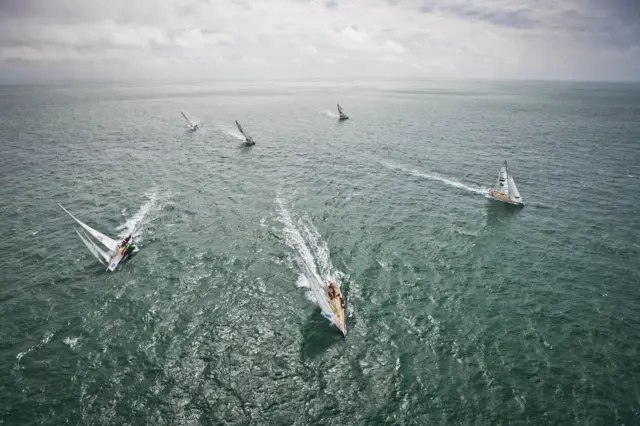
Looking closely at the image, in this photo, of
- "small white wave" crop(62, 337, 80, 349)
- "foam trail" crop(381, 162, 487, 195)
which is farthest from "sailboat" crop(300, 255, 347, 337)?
"foam trail" crop(381, 162, 487, 195)

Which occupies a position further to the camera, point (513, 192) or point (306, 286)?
point (513, 192)

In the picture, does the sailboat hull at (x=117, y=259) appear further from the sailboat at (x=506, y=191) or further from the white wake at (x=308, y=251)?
the sailboat at (x=506, y=191)

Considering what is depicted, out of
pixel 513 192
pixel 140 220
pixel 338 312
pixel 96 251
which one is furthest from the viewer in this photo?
pixel 513 192

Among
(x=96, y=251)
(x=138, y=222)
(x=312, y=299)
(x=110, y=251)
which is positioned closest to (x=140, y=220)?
(x=138, y=222)

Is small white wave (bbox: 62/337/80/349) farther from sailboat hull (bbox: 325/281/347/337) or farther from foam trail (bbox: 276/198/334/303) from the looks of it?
sailboat hull (bbox: 325/281/347/337)

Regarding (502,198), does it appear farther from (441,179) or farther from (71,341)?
(71,341)
